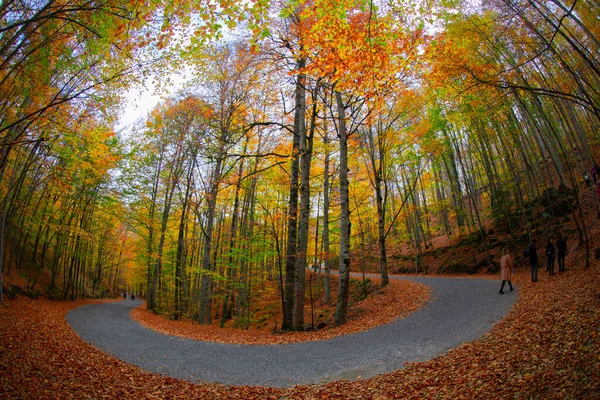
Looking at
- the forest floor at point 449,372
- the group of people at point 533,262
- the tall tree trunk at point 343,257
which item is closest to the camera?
the forest floor at point 449,372

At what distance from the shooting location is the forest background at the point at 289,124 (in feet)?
17.0

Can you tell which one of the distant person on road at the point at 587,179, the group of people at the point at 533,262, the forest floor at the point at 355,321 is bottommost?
the forest floor at the point at 355,321

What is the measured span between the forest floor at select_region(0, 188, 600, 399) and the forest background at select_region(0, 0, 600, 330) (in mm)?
3438

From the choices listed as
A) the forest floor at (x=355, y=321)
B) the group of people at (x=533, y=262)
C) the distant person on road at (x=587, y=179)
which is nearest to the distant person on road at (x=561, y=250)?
the group of people at (x=533, y=262)

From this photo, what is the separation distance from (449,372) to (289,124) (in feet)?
33.0

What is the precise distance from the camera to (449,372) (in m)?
4.34

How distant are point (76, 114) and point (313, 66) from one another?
757cm

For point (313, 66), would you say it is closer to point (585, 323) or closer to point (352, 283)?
point (585, 323)

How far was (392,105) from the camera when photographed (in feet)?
46.1

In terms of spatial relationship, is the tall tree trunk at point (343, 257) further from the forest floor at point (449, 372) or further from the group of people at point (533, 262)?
the group of people at point (533, 262)

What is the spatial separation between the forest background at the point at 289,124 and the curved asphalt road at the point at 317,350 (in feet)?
8.73

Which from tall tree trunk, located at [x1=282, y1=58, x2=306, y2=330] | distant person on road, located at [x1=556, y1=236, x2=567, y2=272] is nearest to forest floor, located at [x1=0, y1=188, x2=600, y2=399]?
tall tree trunk, located at [x1=282, y1=58, x2=306, y2=330]

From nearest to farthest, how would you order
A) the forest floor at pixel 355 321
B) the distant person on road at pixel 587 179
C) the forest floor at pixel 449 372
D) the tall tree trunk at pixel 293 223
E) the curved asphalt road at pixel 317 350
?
the forest floor at pixel 449 372 → the curved asphalt road at pixel 317 350 → the forest floor at pixel 355 321 → the tall tree trunk at pixel 293 223 → the distant person on road at pixel 587 179

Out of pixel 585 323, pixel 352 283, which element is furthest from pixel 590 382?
pixel 352 283
